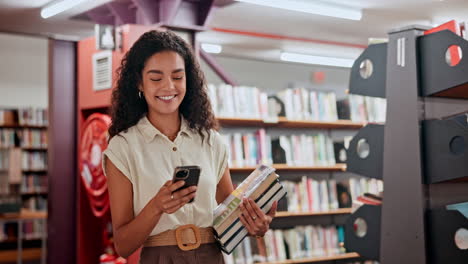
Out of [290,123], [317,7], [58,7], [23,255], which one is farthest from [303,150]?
[23,255]

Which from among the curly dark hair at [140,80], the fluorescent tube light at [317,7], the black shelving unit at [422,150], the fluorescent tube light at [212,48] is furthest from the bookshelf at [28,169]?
the curly dark hair at [140,80]

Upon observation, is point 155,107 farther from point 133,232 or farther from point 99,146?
point 99,146

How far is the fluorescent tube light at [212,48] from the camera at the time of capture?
9180 mm

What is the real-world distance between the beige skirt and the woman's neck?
1.20 ft

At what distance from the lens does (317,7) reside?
6793 mm

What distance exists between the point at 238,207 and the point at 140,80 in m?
0.53

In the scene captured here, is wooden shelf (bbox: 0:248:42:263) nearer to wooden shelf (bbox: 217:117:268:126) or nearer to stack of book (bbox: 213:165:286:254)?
wooden shelf (bbox: 217:117:268:126)

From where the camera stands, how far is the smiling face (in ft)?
6.32

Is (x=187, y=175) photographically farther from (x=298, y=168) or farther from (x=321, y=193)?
(x=321, y=193)

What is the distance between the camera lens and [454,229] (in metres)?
2.43

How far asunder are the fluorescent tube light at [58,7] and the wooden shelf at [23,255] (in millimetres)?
4093

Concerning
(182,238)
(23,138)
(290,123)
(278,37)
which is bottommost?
(182,238)

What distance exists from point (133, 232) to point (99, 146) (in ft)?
10.2

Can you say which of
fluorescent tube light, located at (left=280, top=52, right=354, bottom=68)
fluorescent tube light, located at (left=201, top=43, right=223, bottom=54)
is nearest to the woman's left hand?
fluorescent tube light, located at (left=201, top=43, right=223, bottom=54)
